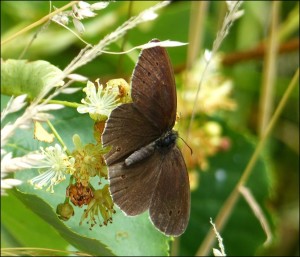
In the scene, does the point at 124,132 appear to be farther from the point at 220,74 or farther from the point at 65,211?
the point at 220,74

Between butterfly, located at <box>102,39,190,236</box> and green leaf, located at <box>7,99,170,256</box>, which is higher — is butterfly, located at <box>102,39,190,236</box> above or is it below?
above

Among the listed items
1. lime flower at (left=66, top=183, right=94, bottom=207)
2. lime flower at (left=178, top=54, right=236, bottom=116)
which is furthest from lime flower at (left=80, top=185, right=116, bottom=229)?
lime flower at (left=178, top=54, right=236, bottom=116)

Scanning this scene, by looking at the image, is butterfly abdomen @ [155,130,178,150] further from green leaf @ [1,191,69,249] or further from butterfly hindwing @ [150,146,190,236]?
green leaf @ [1,191,69,249]

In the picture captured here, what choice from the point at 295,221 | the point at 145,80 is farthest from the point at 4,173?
the point at 295,221

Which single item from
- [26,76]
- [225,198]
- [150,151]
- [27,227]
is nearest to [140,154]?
[150,151]

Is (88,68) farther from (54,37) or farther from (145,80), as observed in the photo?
(145,80)

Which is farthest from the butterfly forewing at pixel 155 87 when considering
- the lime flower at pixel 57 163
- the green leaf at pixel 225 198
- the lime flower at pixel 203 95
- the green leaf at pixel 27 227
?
the green leaf at pixel 225 198
